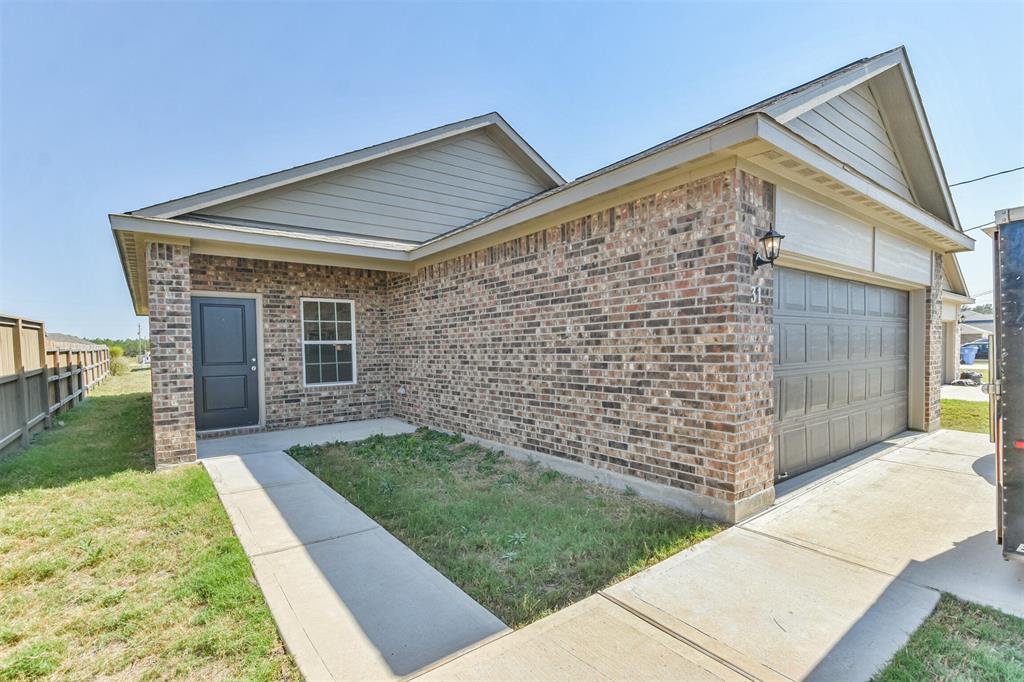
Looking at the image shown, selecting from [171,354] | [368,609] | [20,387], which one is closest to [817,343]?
[368,609]

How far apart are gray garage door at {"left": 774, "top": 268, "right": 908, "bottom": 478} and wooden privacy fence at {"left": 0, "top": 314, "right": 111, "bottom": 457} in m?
10.1

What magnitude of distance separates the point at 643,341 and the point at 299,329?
6503 mm

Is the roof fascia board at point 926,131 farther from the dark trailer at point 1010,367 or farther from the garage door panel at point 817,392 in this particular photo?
the dark trailer at point 1010,367

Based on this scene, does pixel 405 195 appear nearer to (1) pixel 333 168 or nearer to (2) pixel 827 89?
(1) pixel 333 168

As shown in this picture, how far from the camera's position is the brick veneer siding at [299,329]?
790 cm

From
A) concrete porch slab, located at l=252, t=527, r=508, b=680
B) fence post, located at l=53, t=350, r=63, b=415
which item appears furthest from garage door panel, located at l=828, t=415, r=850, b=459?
fence post, located at l=53, t=350, r=63, b=415

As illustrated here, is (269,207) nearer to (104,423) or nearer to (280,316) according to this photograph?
(280,316)

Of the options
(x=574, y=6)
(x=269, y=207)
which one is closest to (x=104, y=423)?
(x=269, y=207)

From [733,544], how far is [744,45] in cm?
662

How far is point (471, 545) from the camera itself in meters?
3.54

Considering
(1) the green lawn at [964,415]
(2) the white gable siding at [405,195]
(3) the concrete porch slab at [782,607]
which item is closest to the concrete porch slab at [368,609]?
(3) the concrete porch slab at [782,607]

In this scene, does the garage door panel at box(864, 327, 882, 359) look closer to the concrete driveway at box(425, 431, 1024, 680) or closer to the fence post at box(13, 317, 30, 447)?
the concrete driveway at box(425, 431, 1024, 680)

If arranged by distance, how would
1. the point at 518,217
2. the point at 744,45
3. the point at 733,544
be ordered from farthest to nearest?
the point at 744,45
the point at 518,217
the point at 733,544

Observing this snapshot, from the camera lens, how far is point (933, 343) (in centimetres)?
702
